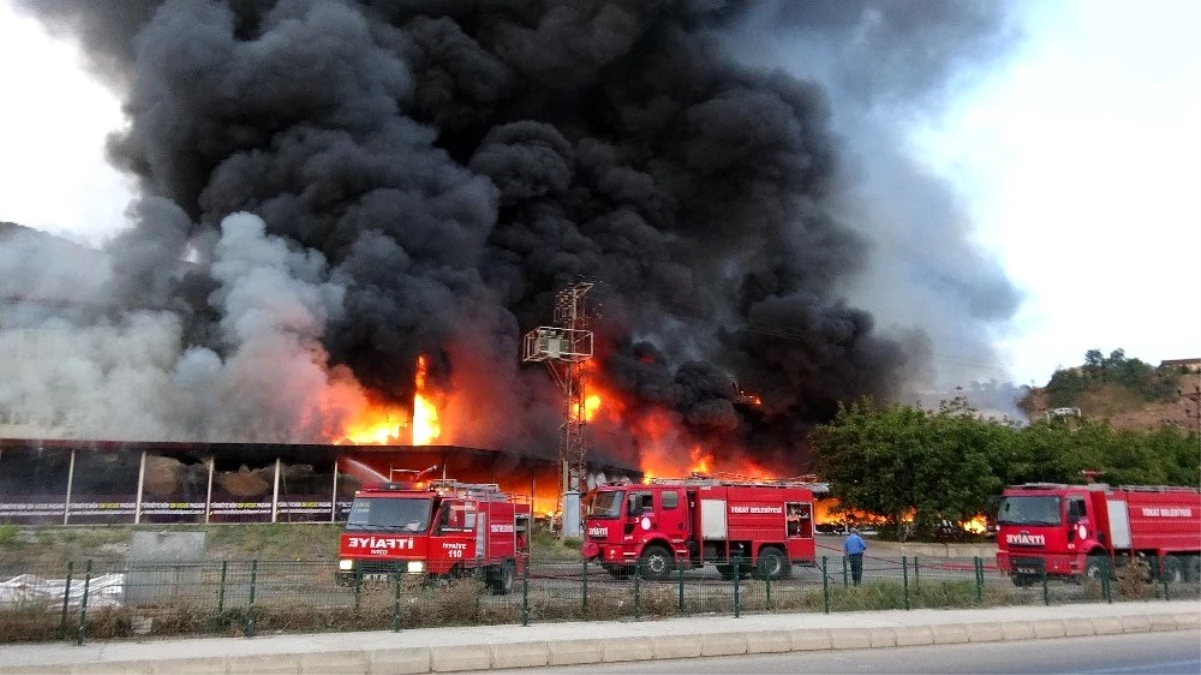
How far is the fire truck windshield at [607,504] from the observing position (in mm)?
21406

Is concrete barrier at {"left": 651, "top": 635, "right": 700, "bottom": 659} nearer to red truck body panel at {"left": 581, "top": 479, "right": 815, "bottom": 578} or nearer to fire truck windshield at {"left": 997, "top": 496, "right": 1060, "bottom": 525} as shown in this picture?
red truck body panel at {"left": 581, "top": 479, "right": 815, "bottom": 578}

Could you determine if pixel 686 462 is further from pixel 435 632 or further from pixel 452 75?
pixel 435 632

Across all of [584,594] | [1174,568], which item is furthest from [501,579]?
[1174,568]

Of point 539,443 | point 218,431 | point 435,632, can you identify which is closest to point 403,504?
point 435,632

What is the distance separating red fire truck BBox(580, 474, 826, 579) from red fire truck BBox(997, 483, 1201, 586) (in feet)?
15.2

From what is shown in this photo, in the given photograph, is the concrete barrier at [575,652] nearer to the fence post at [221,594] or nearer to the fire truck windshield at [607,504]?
the fence post at [221,594]

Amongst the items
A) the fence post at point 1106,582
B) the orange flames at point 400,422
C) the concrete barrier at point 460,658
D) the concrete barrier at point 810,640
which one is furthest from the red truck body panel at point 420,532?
the orange flames at point 400,422

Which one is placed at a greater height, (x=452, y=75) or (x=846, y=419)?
(x=452, y=75)

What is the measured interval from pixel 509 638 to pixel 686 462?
129 feet

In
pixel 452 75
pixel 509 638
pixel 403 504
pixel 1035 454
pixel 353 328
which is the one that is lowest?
pixel 509 638

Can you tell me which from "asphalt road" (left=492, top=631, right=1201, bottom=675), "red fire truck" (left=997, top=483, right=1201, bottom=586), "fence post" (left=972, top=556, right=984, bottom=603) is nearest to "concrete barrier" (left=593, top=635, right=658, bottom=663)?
"asphalt road" (left=492, top=631, right=1201, bottom=675)

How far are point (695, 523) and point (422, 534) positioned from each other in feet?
24.8

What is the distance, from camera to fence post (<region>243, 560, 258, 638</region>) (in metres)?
10.7

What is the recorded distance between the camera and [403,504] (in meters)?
16.5
